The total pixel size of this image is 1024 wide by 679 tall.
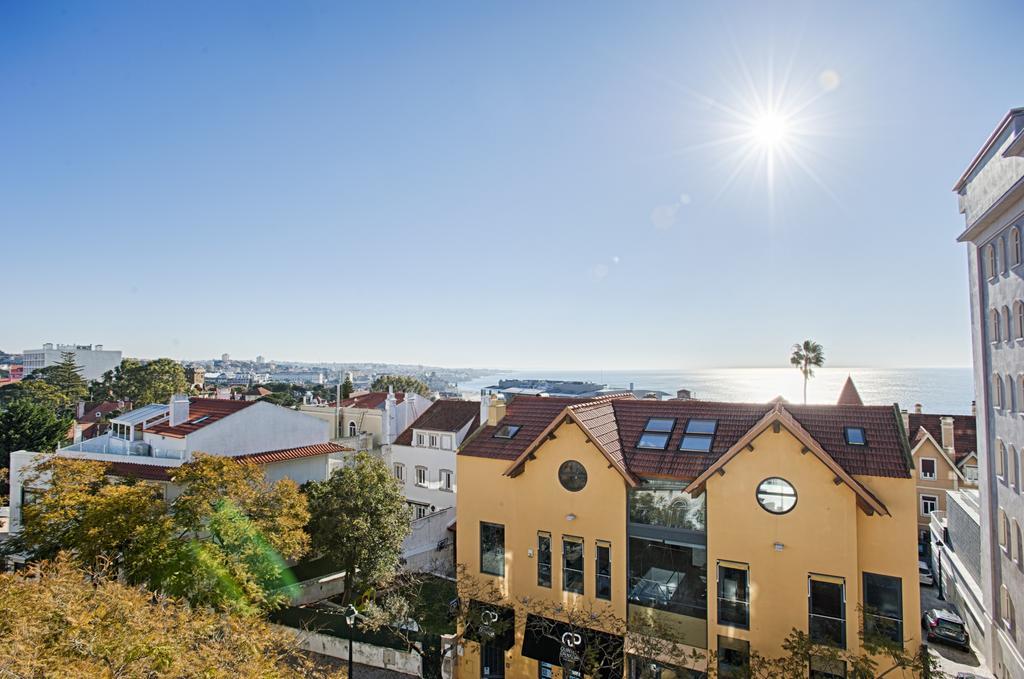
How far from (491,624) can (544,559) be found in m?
2.92

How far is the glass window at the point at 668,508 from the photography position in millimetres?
18188

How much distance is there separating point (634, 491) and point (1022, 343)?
616 inches

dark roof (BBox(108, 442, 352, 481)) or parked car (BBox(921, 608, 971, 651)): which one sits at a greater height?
dark roof (BBox(108, 442, 352, 481))

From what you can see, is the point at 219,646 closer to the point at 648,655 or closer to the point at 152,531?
the point at 152,531

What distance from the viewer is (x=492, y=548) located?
21.2 m

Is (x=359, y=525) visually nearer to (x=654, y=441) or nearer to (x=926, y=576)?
(x=654, y=441)

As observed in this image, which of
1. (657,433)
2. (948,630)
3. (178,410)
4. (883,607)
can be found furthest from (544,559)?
(178,410)

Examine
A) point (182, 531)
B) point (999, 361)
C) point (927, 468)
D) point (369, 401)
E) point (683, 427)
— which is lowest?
point (927, 468)

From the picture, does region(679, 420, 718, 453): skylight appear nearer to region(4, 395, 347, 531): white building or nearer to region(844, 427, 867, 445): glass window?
region(844, 427, 867, 445): glass window

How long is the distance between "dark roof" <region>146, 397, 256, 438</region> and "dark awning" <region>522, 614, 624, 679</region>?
21178mm

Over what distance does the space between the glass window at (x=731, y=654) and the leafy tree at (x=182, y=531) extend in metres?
15.1

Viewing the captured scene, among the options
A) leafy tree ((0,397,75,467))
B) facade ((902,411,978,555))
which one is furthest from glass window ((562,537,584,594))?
leafy tree ((0,397,75,467))

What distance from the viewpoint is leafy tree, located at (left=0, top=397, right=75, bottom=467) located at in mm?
43656

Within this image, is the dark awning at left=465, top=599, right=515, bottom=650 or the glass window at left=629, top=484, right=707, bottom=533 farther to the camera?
the dark awning at left=465, top=599, right=515, bottom=650
